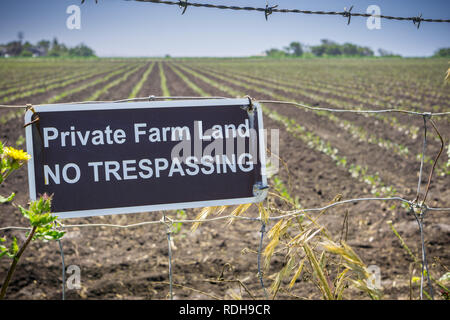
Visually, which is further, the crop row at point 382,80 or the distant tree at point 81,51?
the distant tree at point 81,51

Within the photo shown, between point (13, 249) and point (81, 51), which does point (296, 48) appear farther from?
point (13, 249)

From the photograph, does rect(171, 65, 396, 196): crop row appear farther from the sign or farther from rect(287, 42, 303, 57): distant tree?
rect(287, 42, 303, 57): distant tree

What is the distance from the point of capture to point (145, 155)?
132 centimetres

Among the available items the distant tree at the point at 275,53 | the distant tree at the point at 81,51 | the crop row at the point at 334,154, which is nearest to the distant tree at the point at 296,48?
the distant tree at the point at 275,53

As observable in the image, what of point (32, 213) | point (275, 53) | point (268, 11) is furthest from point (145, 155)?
point (275, 53)

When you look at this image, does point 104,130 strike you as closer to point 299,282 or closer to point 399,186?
point 299,282

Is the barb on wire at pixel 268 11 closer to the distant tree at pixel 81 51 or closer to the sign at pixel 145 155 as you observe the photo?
the sign at pixel 145 155

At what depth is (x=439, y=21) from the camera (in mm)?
1801

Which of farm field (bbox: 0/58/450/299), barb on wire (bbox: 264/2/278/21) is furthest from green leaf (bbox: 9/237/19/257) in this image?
barb on wire (bbox: 264/2/278/21)

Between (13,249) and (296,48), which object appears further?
(296,48)

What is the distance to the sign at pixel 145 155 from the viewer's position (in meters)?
1.28
